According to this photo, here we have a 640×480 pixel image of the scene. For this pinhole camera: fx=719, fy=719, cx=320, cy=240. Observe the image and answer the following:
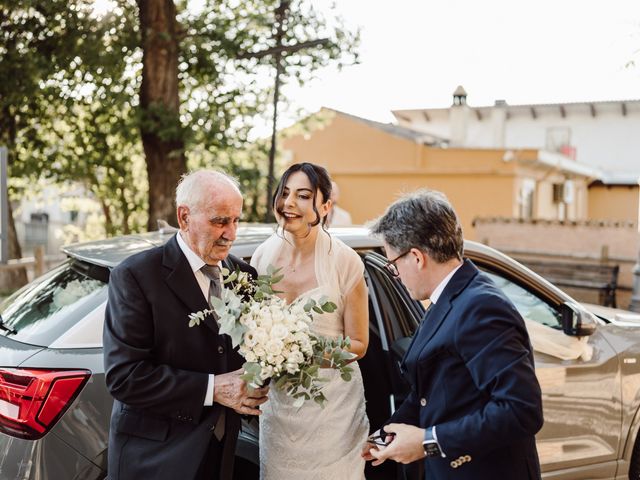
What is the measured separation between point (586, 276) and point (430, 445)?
13643 millimetres

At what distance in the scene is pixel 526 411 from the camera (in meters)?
2.08

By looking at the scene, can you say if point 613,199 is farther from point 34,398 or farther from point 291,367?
point 34,398

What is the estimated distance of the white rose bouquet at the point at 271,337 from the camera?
2348 mm

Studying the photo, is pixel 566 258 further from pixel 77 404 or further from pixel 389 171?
pixel 77 404

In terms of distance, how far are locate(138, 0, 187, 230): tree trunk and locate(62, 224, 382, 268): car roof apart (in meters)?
6.53

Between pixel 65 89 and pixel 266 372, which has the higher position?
pixel 65 89

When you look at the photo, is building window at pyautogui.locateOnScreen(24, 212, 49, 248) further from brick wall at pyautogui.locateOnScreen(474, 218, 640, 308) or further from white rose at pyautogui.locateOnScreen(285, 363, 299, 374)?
white rose at pyautogui.locateOnScreen(285, 363, 299, 374)

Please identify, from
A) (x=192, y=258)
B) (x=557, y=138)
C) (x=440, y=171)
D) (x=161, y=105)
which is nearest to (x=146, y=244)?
(x=192, y=258)

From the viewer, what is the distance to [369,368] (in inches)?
142

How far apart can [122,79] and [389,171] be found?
1562 centimetres

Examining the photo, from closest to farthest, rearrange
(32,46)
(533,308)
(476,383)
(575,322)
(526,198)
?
(476,383) → (575,322) → (533,308) → (32,46) → (526,198)

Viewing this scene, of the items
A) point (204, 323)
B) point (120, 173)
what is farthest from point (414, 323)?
point (120, 173)

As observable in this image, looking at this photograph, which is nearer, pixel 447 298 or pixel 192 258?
pixel 447 298

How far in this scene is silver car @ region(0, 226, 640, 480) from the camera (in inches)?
107
